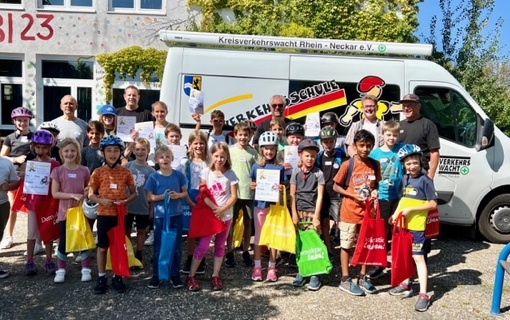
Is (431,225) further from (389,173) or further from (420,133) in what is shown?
(420,133)

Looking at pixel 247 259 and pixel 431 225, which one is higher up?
pixel 431 225

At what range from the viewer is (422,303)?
4488mm

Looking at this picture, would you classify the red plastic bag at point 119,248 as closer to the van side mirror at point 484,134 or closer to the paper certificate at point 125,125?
the paper certificate at point 125,125

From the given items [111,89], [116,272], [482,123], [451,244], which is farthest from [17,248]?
[111,89]

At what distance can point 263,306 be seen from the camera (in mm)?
4434

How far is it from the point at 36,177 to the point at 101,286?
136cm

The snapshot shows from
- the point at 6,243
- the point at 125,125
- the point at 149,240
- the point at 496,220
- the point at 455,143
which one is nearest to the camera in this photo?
the point at 125,125

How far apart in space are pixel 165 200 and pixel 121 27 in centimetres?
1015

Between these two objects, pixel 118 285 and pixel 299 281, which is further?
pixel 299 281

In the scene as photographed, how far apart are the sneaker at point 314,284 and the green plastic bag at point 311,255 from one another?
109mm

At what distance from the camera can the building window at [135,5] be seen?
13523 mm

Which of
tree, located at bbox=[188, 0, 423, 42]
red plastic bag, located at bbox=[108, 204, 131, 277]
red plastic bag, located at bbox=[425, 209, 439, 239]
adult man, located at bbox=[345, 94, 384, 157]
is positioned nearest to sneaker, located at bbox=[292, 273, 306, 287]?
red plastic bag, located at bbox=[425, 209, 439, 239]

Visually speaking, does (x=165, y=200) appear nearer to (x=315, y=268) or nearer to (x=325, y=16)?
(x=315, y=268)

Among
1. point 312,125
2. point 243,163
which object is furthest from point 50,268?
point 312,125
